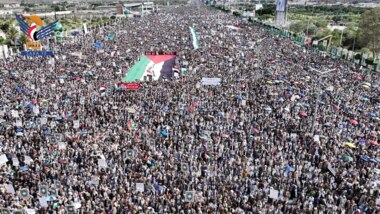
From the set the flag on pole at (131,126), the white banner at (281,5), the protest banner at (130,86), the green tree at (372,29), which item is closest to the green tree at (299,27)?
the white banner at (281,5)

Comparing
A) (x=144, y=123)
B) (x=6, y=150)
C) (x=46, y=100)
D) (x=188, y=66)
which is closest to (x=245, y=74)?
(x=188, y=66)

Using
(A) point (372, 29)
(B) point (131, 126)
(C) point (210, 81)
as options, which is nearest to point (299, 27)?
(A) point (372, 29)

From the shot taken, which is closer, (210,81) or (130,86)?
(130,86)

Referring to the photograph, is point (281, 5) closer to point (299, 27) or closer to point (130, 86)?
point (299, 27)

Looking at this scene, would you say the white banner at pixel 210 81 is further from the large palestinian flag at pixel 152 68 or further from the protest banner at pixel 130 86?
the large palestinian flag at pixel 152 68

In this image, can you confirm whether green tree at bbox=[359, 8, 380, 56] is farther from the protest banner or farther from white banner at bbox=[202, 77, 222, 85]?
the protest banner

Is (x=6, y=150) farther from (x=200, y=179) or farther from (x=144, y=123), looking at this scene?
(x=200, y=179)

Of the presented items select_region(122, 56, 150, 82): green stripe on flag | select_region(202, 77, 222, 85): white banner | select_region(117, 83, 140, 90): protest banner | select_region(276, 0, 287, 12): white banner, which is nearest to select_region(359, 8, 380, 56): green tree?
select_region(122, 56, 150, 82): green stripe on flag
